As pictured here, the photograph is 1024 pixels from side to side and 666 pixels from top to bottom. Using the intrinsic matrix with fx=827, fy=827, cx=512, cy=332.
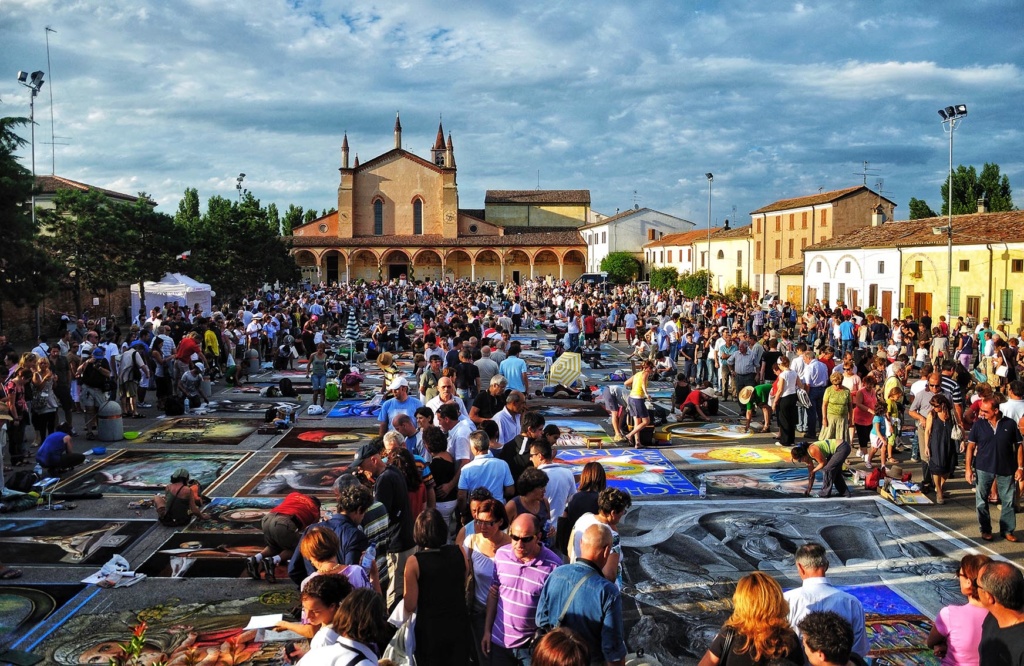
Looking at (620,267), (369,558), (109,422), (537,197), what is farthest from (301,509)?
(537,197)

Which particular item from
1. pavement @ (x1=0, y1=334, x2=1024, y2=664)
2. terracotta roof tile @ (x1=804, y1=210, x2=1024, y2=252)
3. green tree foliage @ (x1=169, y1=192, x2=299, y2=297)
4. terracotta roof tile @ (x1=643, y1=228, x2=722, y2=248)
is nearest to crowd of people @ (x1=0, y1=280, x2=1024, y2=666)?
pavement @ (x1=0, y1=334, x2=1024, y2=664)

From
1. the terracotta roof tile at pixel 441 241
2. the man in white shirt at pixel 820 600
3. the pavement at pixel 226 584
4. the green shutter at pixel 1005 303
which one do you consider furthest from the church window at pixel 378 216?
the man in white shirt at pixel 820 600

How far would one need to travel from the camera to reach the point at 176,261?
33.8 m

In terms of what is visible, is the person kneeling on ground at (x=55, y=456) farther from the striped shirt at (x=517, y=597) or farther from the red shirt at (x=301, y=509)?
the striped shirt at (x=517, y=597)

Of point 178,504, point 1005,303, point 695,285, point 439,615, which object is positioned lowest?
point 178,504

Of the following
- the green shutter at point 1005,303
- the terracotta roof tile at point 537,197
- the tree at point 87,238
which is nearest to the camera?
the green shutter at point 1005,303

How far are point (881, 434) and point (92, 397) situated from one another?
37.6ft

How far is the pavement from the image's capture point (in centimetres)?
582

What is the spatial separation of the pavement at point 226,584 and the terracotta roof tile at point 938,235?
880 inches

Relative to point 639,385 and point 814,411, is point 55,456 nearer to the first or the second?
point 639,385

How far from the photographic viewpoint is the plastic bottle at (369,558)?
5056 millimetres

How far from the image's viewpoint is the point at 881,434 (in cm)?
1066

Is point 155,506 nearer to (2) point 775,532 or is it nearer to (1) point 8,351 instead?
(1) point 8,351

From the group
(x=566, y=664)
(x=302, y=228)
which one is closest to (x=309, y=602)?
(x=566, y=664)
